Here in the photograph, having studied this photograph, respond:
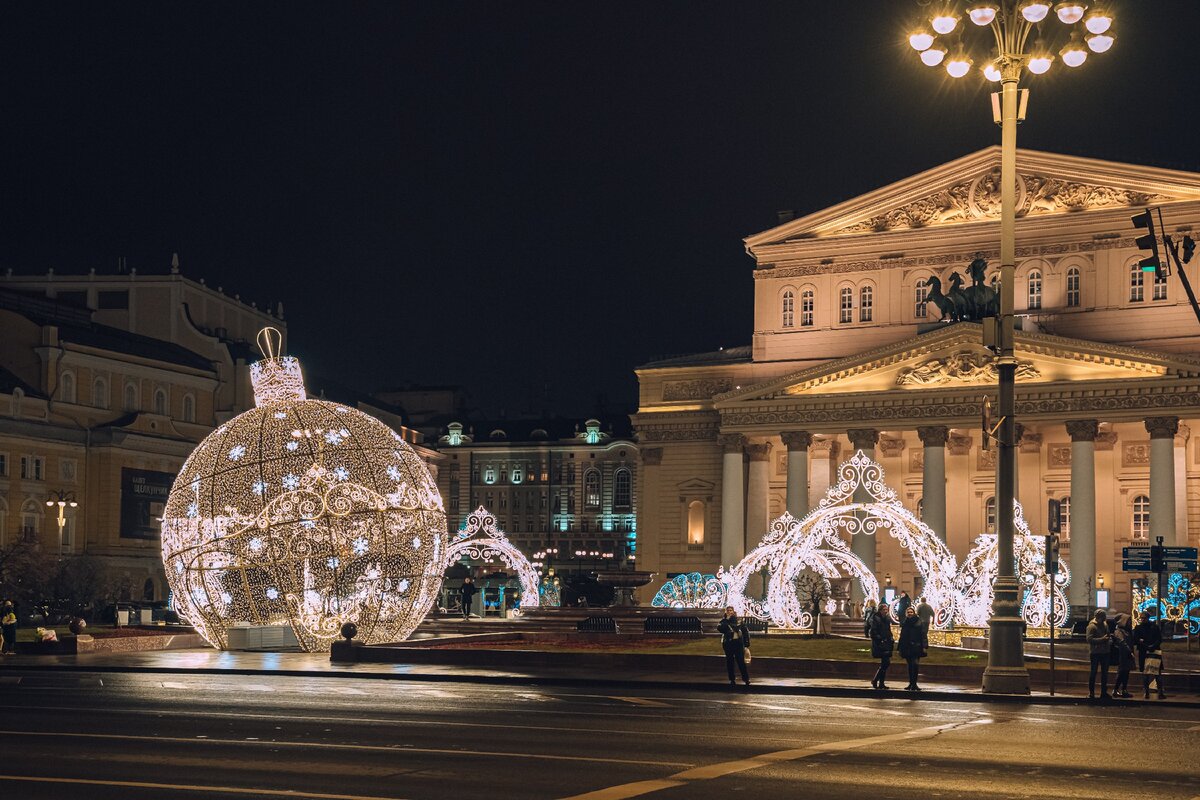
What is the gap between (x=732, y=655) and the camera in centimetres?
3203

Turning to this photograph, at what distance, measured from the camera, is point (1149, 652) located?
102ft

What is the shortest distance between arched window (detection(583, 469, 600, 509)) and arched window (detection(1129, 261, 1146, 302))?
6783 centimetres

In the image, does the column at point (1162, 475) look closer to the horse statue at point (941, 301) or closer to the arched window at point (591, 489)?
the horse statue at point (941, 301)

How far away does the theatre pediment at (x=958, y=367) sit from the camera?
63.8 metres

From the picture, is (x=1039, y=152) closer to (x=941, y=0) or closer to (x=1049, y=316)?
(x=1049, y=316)

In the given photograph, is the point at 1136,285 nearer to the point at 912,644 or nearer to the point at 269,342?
the point at 269,342

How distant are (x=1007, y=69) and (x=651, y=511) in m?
53.5

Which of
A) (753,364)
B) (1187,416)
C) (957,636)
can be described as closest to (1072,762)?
(957,636)

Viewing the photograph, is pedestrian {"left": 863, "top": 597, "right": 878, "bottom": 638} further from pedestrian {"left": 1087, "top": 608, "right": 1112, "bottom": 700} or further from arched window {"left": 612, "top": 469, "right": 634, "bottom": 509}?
arched window {"left": 612, "top": 469, "right": 634, "bottom": 509}

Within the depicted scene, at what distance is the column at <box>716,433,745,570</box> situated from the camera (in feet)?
243

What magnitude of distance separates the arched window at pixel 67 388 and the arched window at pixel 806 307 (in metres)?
41.0

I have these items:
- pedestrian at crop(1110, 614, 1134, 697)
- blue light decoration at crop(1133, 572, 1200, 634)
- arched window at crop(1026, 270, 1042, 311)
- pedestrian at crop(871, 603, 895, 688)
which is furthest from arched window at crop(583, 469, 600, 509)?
pedestrian at crop(1110, 614, 1134, 697)

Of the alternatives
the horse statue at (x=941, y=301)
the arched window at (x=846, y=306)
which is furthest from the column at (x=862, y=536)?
the arched window at (x=846, y=306)

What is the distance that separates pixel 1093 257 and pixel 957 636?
88.7 ft
